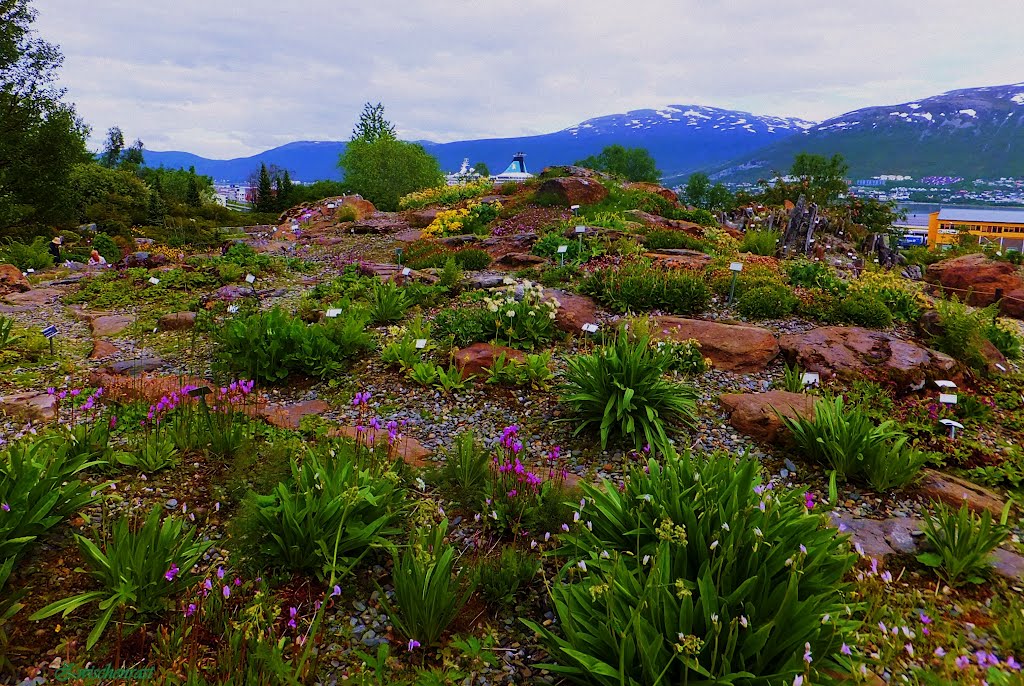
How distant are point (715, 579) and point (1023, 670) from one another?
1.35m

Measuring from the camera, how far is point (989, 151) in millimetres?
195500

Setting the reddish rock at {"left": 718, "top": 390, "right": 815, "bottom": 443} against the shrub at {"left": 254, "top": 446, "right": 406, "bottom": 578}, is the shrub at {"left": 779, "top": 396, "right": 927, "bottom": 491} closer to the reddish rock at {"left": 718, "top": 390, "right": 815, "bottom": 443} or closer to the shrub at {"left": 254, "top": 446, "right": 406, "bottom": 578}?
the reddish rock at {"left": 718, "top": 390, "right": 815, "bottom": 443}

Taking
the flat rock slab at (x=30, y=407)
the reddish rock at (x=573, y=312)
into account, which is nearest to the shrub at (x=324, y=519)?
the flat rock slab at (x=30, y=407)

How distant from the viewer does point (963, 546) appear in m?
3.31

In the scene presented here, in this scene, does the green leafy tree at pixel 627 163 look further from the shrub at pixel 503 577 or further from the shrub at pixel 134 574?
the shrub at pixel 134 574

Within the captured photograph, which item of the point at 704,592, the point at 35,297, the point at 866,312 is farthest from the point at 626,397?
the point at 35,297

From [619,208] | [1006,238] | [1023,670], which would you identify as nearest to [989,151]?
[1006,238]

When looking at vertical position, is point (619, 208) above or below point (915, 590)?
above

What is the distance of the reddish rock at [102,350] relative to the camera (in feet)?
23.6

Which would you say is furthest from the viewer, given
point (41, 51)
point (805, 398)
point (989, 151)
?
point (989, 151)

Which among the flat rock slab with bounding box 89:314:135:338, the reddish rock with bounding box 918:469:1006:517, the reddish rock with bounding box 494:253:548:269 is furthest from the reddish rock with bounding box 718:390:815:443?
the flat rock slab with bounding box 89:314:135:338

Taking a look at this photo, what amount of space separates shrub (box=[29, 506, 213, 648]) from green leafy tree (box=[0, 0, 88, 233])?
23003 millimetres

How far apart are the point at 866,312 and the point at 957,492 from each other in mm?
4252

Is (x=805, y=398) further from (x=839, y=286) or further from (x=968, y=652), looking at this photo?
(x=839, y=286)
